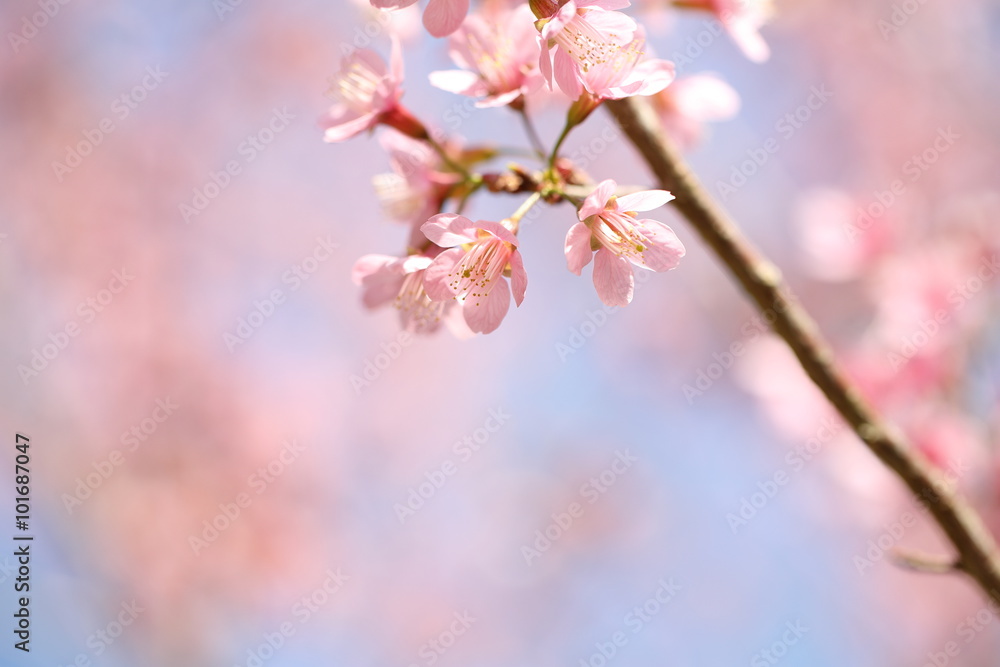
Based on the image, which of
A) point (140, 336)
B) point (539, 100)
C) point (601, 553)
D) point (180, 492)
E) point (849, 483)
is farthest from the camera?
point (601, 553)

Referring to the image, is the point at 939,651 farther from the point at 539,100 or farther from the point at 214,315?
the point at 214,315

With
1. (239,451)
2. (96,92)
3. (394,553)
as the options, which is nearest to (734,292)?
(394,553)

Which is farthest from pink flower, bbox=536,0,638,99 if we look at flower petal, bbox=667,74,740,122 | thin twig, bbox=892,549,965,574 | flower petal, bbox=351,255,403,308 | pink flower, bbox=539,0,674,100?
thin twig, bbox=892,549,965,574

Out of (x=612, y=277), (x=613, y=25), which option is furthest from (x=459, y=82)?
(x=612, y=277)

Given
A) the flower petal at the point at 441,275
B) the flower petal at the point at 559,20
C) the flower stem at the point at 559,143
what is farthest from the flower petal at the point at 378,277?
the flower petal at the point at 559,20

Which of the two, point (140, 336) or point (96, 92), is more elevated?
point (96, 92)

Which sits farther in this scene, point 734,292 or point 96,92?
point 734,292

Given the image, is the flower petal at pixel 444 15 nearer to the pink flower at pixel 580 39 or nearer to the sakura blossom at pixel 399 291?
the pink flower at pixel 580 39

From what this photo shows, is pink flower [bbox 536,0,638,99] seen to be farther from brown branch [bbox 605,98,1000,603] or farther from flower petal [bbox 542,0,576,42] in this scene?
brown branch [bbox 605,98,1000,603]
